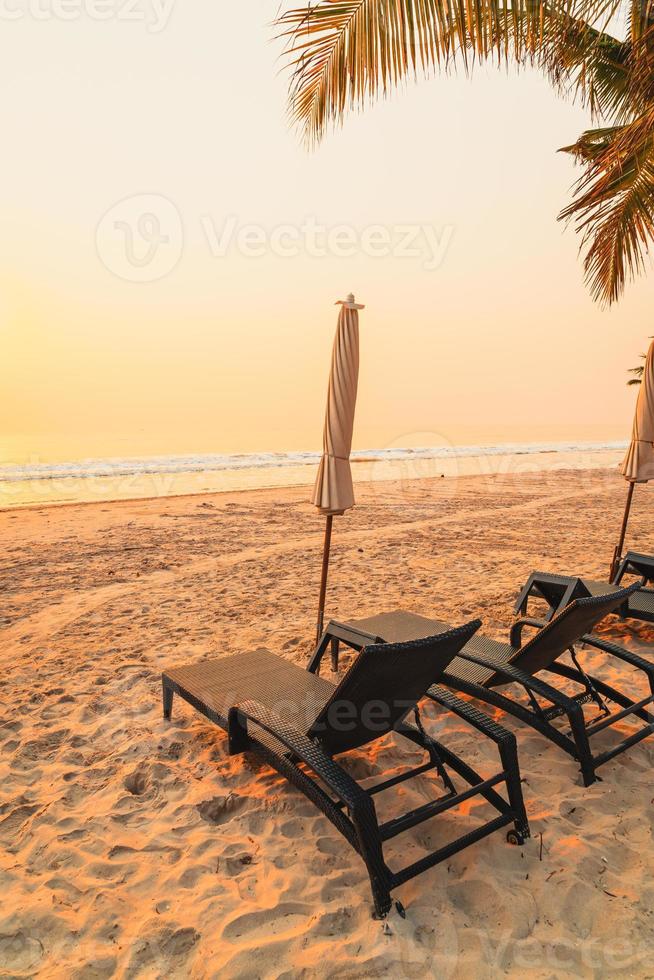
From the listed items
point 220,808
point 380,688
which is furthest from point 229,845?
point 380,688

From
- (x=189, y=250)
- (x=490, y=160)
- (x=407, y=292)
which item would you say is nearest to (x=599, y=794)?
(x=490, y=160)

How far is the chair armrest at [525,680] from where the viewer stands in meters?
2.99

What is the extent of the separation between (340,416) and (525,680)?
210cm

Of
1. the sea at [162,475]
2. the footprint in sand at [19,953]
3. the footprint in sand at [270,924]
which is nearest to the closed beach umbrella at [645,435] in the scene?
the footprint in sand at [270,924]

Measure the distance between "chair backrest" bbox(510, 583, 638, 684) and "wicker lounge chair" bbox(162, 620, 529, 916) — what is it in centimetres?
57

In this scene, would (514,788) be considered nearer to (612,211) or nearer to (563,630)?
(563,630)

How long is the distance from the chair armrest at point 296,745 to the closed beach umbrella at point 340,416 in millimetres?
1430

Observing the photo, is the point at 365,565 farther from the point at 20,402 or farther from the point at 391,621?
the point at 20,402

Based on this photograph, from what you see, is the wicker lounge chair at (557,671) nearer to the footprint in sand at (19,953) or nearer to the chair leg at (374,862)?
the chair leg at (374,862)

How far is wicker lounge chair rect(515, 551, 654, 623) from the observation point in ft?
15.6

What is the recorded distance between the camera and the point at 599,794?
2.82 metres

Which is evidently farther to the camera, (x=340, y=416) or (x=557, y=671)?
(x=340, y=416)

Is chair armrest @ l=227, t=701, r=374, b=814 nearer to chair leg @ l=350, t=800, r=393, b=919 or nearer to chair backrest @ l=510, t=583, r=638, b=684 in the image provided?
chair leg @ l=350, t=800, r=393, b=919

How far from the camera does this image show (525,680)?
124 inches
